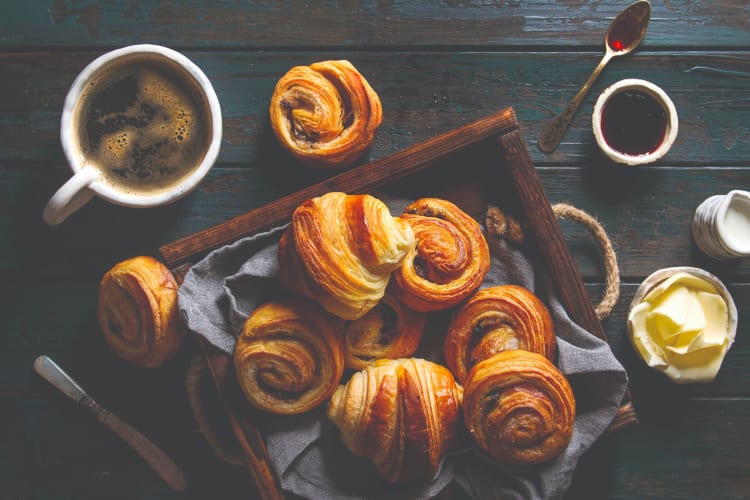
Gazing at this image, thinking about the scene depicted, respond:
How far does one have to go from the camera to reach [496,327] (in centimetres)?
130

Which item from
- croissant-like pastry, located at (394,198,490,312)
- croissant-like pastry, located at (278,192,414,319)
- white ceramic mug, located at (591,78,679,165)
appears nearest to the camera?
croissant-like pastry, located at (278,192,414,319)

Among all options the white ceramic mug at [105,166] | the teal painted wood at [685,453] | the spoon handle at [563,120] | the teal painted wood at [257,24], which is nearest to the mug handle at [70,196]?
the white ceramic mug at [105,166]

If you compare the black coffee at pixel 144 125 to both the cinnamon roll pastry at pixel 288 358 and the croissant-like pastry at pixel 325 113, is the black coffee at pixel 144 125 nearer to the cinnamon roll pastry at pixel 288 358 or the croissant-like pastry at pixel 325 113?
the croissant-like pastry at pixel 325 113

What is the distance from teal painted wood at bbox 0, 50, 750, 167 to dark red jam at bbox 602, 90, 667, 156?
7 centimetres

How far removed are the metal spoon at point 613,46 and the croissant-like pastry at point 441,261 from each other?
339 mm

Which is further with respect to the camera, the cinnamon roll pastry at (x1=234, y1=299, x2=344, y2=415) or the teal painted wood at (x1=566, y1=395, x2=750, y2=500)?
the teal painted wood at (x1=566, y1=395, x2=750, y2=500)

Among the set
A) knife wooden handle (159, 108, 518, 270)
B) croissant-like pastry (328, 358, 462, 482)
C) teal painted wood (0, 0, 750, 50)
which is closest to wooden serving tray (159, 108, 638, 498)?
knife wooden handle (159, 108, 518, 270)

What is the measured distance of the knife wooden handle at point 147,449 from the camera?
1423mm

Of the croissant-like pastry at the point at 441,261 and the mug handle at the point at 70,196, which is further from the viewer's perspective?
the croissant-like pastry at the point at 441,261

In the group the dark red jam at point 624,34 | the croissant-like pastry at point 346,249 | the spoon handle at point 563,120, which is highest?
the dark red jam at point 624,34

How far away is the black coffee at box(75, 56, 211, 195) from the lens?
127 cm

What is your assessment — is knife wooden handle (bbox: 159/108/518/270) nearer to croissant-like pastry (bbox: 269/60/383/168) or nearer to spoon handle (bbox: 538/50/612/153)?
croissant-like pastry (bbox: 269/60/383/168)

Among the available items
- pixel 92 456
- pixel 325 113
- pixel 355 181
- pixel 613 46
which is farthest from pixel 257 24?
pixel 92 456

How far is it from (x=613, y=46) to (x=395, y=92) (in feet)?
1.66
